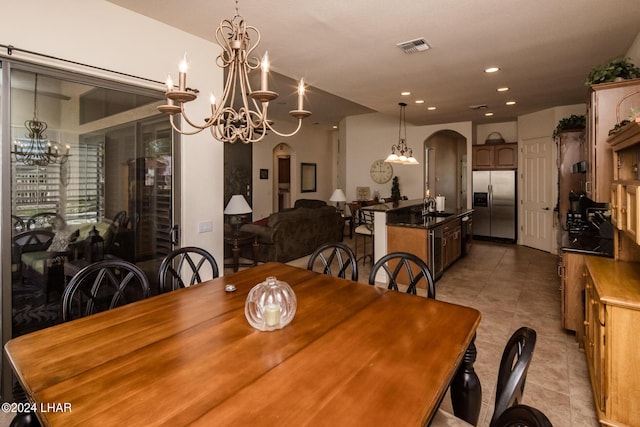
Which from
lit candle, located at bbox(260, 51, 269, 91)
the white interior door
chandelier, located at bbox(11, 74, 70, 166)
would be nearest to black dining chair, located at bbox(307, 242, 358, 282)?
lit candle, located at bbox(260, 51, 269, 91)

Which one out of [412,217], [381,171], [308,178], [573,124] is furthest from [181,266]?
[308,178]

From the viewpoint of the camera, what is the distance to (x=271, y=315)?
1527 mm

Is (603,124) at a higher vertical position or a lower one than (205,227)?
higher

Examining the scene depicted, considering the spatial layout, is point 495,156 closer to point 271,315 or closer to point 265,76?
point 265,76

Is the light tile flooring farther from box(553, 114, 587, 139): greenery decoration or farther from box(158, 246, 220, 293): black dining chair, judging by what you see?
box(553, 114, 587, 139): greenery decoration

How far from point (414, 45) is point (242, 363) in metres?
3.28

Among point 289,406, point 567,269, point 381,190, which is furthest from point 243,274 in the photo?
point 381,190

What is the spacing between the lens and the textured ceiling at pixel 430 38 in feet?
8.80

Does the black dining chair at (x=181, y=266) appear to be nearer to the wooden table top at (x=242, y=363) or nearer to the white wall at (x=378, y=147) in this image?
the wooden table top at (x=242, y=363)

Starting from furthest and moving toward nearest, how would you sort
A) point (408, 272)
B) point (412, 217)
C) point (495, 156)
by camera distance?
point (495, 156) < point (412, 217) < point (408, 272)

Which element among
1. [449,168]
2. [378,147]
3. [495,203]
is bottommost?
[495,203]

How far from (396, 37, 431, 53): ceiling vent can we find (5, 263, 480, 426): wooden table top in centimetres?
259

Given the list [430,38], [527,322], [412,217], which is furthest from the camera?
[412,217]

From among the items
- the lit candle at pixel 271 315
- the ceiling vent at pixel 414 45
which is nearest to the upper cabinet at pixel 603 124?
the ceiling vent at pixel 414 45
